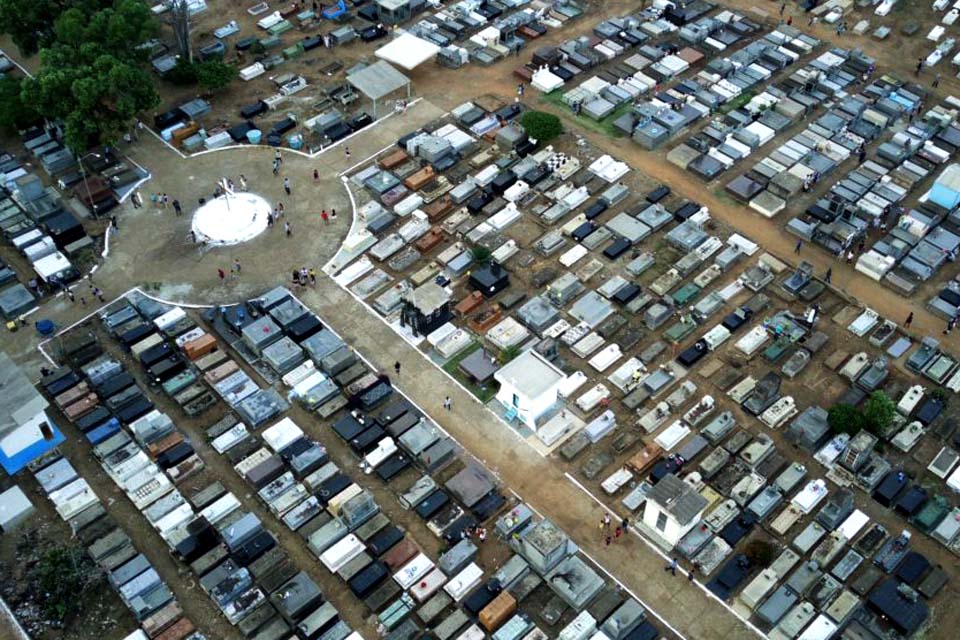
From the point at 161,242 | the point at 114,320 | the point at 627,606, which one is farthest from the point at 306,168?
the point at 627,606

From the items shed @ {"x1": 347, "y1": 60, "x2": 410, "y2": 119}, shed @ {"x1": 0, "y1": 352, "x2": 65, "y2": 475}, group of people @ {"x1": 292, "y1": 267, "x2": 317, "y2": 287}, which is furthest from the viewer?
shed @ {"x1": 347, "y1": 60, "x2": 410, "y2": 119}

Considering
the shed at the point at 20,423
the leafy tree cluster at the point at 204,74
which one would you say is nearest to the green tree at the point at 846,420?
the shed at the point at 20,423

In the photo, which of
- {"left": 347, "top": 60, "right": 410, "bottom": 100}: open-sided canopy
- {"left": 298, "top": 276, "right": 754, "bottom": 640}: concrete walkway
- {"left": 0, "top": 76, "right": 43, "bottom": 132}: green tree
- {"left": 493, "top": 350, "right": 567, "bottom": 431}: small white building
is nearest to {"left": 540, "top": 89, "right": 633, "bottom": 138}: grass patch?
{"left": 347, "top": 60, "right": 410, "bottom": 100}: open-sided canopy

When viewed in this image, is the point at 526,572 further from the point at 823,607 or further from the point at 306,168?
the point at 306,168

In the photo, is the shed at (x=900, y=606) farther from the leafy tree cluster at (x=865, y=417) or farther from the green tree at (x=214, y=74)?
the green tree at (x=214, y=74)

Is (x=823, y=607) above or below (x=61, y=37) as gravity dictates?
below

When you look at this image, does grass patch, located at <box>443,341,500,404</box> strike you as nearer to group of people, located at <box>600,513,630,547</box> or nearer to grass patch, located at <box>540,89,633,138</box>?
group of people, located at <box>600,513,630,547</box>
